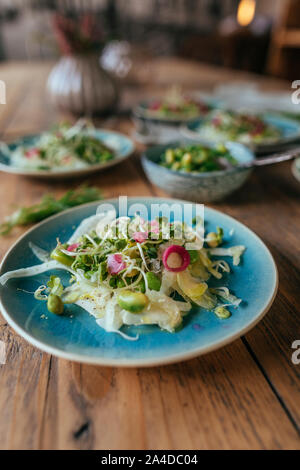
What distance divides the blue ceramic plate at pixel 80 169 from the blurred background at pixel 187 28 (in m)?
4.44

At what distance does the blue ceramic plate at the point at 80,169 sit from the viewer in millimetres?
1423

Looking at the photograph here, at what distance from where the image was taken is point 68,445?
571mm

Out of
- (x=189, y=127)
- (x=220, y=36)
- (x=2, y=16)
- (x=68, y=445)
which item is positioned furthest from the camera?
(x=2, y=16)

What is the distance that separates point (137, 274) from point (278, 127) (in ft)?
5.05

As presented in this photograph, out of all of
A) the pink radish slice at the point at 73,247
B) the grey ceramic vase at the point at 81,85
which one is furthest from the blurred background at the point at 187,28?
the pink radish slice at the point at 73,247

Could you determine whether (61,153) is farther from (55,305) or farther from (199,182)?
(55,305)

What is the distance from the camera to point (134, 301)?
703mm

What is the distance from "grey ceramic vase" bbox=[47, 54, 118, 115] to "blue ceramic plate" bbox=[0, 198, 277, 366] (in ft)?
5.29

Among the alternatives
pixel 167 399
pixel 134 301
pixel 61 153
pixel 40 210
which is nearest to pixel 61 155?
pixel 61 153

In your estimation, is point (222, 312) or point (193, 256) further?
point (193, 256)

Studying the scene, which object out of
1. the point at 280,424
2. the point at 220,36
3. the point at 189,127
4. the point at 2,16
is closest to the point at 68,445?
the point at 280,424

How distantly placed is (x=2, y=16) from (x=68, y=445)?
10.00 meters

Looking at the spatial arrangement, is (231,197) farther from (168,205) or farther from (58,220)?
(58,220)

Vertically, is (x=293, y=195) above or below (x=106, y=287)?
below
